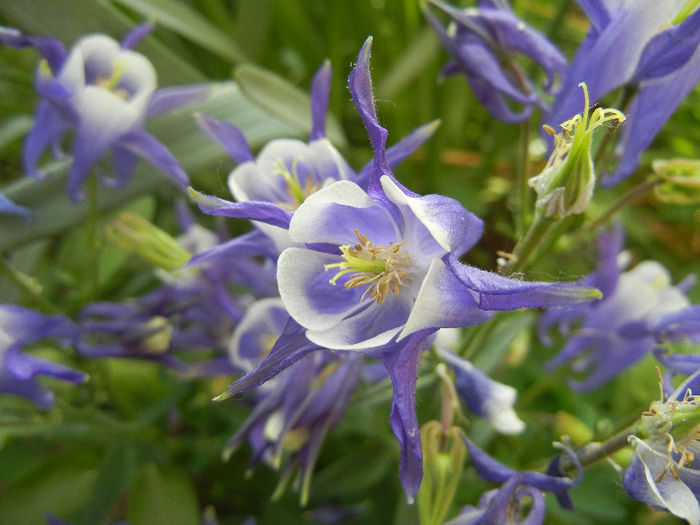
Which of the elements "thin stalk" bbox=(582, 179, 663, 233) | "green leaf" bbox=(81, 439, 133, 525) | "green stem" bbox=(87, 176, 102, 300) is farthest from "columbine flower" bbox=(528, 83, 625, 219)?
"green leaf" bbox=(81, 439, 133, 525)

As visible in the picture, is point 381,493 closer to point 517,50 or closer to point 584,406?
point 584,406

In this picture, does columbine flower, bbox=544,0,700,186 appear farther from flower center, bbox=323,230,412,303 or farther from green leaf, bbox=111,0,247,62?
green leaf, bbox=111,0,247,62

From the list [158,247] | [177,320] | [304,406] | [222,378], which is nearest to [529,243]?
[304,406]

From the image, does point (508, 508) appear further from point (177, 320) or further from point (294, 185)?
point (177, 320)

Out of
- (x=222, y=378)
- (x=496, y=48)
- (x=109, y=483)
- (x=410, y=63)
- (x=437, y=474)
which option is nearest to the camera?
(x=437, y=474)

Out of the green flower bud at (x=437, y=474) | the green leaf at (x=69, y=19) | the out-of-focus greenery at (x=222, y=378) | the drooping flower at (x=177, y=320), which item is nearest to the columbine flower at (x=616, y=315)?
the out-of-focus greenery at (x=222, y=378)

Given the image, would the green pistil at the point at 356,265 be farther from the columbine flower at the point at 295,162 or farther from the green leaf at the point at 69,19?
the green leaf at the point at 69,19
